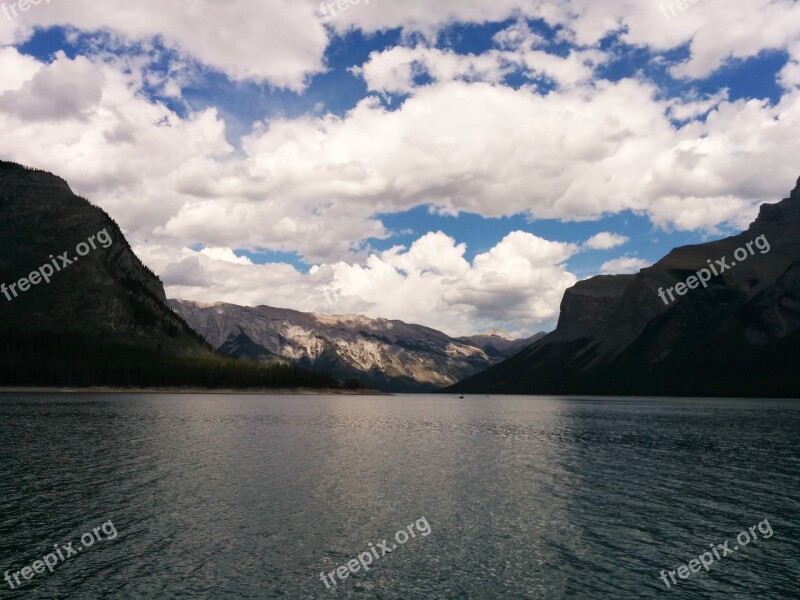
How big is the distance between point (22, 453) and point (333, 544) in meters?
60.9

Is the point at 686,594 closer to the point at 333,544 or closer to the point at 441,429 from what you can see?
the point at 333,544

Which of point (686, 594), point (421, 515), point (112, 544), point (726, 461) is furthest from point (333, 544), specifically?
point (726, 461)

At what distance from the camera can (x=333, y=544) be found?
137 feet

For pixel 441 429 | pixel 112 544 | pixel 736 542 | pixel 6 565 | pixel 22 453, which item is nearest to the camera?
pixel 6 565

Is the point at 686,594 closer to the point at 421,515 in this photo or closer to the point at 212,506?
the point at 421,515

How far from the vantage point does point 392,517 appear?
4975 centimetres

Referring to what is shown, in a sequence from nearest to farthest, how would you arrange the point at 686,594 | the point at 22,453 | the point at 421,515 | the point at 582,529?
the point at 686,594, the point at 582,529, the point at 421,515, the point at 22,453

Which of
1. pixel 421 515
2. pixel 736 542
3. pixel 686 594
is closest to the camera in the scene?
pixel 686 594

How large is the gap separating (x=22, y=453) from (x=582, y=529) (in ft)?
247

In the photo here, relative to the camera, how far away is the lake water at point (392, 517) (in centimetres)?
3450

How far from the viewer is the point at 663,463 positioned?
8338 centimetres

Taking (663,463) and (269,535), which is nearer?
(269,535)

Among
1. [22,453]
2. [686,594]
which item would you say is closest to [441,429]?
[22,453]

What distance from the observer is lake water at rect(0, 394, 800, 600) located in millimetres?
34500
